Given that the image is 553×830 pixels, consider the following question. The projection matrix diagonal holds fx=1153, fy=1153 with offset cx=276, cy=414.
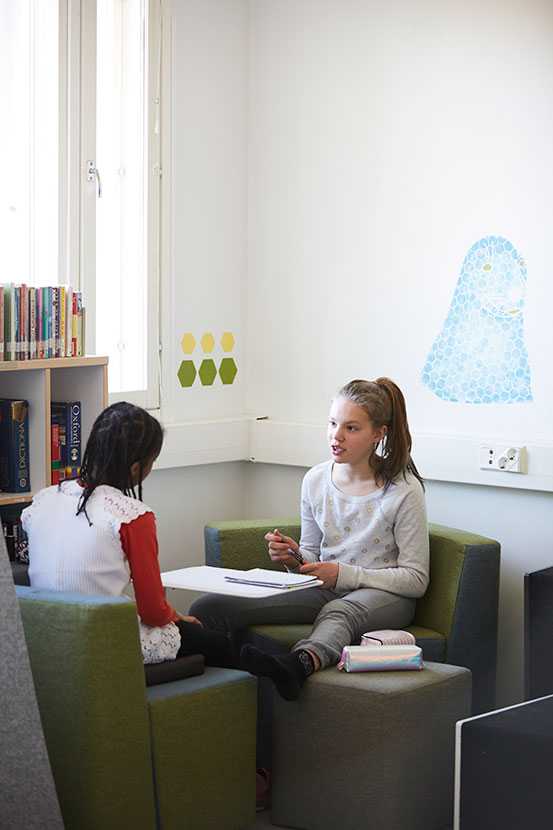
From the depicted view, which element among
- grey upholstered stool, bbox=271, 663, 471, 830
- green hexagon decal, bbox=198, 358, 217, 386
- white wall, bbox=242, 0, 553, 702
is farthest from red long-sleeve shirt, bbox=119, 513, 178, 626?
green hexagon decal, bbox=198, 358, 217, 386

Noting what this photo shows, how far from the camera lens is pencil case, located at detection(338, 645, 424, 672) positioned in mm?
3006

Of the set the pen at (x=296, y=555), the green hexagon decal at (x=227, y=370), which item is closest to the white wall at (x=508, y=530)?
the pen at (x=296, y=555)

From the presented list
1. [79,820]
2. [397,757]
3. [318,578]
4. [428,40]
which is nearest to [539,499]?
[318,578]

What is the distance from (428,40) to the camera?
157 inches

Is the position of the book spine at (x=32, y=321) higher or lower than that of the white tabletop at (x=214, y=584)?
higher

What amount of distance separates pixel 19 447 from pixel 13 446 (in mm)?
18

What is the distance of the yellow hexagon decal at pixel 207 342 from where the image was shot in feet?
14.3

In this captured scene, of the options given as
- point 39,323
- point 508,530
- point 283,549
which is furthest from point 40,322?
point 508,530

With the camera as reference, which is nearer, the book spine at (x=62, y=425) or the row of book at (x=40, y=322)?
the row of book at (x=40, y=322)

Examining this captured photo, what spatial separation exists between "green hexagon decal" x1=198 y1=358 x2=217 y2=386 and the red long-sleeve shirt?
160 centimetres

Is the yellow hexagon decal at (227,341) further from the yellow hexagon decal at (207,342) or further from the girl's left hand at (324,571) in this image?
the girl's left hand at (324,571)

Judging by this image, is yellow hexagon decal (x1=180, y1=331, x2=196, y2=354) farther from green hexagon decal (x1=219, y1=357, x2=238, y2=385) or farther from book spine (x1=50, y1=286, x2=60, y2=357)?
book spine (x1=50, y1=286, x2=60, y2=357)

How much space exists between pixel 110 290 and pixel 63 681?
69.3 inches

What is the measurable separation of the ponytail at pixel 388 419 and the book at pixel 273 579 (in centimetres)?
49
